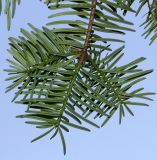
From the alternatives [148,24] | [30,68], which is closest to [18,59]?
[30,68]

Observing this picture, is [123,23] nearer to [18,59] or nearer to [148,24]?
[18,59]

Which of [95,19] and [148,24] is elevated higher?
[148,24]

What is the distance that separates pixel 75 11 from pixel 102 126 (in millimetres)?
132

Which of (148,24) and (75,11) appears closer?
(75,11)

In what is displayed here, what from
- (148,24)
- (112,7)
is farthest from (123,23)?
(148,24)

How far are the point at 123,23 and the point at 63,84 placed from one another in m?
0.09

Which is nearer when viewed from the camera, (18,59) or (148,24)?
(18,59)

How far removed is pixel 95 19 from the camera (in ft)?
1.38

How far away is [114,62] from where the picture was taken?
0.44 metres

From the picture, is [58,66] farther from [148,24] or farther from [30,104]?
[148,24]

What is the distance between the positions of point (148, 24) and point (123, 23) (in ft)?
0.79

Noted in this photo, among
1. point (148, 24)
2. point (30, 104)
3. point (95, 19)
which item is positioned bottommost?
point (30, 104)

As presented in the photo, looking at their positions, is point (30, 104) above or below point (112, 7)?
below

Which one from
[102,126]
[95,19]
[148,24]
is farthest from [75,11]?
[148,24]
